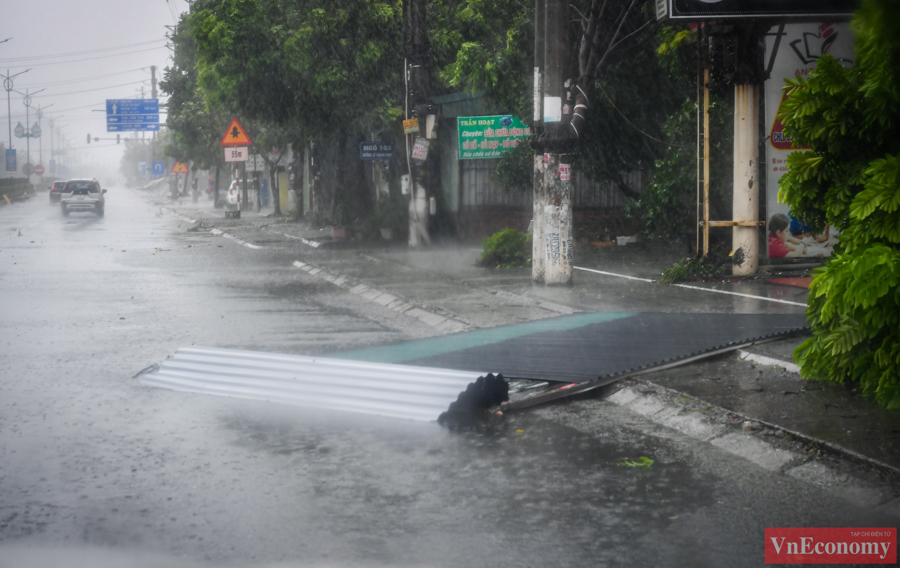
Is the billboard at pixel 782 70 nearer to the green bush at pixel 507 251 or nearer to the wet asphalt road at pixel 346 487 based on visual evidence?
the green bush at pixel 507 251

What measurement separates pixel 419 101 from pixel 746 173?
8.45 metres

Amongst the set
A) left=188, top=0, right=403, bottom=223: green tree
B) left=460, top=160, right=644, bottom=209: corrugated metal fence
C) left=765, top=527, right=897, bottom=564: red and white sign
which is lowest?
left=765, top=527, right=897, bottom=564: red and white sign

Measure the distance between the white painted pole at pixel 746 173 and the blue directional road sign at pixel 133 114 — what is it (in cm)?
5433

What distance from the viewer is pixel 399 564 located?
3.96 m

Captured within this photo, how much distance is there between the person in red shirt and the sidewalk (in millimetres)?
515

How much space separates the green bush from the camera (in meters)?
16.9

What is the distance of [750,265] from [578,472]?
31.4 feet

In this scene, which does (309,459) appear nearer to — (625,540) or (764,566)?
(625,540)

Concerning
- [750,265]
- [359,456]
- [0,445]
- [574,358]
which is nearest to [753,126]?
[750,265]

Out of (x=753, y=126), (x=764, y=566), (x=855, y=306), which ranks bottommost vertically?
(x=764, y=566)

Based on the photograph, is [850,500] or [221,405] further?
[221,405]

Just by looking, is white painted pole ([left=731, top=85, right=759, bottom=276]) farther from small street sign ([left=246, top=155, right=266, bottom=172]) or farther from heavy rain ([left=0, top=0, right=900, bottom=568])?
small street sign ([left=246, top=155, right=266, bottom=172])

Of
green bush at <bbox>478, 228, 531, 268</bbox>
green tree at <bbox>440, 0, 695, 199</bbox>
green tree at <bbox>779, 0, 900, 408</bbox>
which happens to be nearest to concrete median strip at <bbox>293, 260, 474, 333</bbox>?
green bush at <bbox>478, 228, 531, 268</bbox>

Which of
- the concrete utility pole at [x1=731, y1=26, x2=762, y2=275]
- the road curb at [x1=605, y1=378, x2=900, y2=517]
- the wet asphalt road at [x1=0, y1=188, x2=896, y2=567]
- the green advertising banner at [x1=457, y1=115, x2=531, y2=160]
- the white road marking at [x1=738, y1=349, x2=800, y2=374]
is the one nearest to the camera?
the wet asphalt road at [x1=0, y1=188, x2=896, y2=567]
